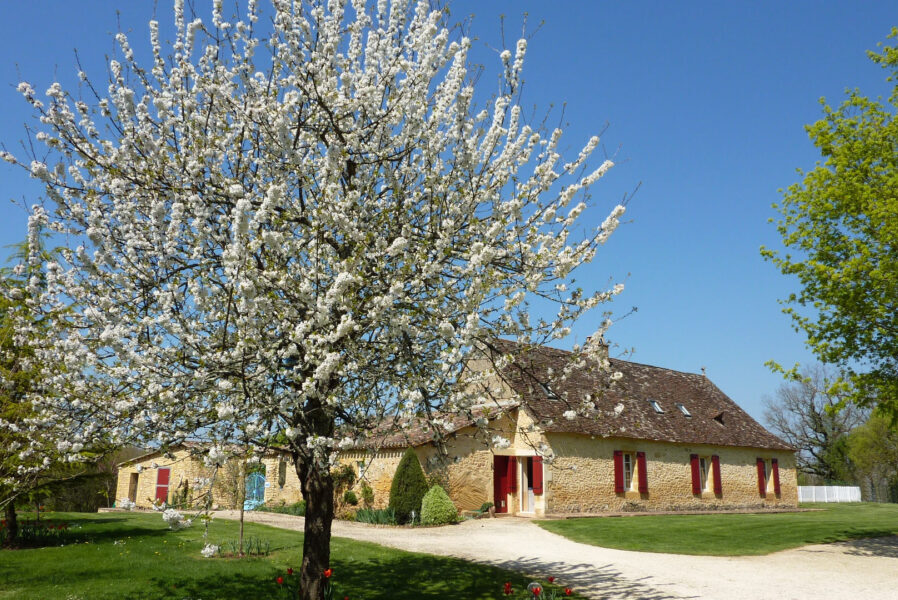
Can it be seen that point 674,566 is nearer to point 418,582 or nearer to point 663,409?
point 418,582

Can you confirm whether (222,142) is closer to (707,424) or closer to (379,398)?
(379,398)

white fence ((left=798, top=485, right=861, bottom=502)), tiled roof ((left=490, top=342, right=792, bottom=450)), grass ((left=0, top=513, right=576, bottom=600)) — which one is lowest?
white fence ((left=798, top=485, right=861, bottom=502))

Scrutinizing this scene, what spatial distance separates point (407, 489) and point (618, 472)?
7744 millimetres

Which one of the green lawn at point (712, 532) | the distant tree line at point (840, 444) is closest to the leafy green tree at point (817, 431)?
the distant tree line at point (840, 444)

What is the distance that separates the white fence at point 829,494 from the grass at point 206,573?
3495 centimetres

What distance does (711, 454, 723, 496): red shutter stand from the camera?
24.5m

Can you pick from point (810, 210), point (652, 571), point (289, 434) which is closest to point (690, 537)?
point (652, 571)

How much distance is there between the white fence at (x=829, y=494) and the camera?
37.7 meters

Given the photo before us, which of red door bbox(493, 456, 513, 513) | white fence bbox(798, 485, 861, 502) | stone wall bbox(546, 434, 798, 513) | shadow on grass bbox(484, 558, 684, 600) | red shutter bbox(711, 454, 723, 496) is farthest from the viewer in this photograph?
white fence bbox(798, 485, 861, 502)

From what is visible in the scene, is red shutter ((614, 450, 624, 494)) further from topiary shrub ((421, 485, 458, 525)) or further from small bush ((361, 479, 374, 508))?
small bush ((361, 479, 374, 508))

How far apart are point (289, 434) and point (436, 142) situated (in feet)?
11.7

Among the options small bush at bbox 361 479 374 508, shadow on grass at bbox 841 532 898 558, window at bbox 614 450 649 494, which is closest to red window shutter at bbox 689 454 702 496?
window at bbox 614 450 649 494

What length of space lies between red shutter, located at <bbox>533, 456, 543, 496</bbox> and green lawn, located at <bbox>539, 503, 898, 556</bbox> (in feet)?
5.17

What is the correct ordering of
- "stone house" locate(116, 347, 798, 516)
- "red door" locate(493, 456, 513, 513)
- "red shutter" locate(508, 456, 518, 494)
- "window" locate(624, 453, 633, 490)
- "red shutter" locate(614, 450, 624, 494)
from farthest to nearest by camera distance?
1. "window" locate(624, 453, 633, 490)
2. "red shutter" locate(614, 450, 624, 494)
3. "red door" locate(493, 456, 513, 513)
4. "red shutter" locate(508, 456, 518, 494)
5. "stone house" locate(116, 347, 798, 516)
